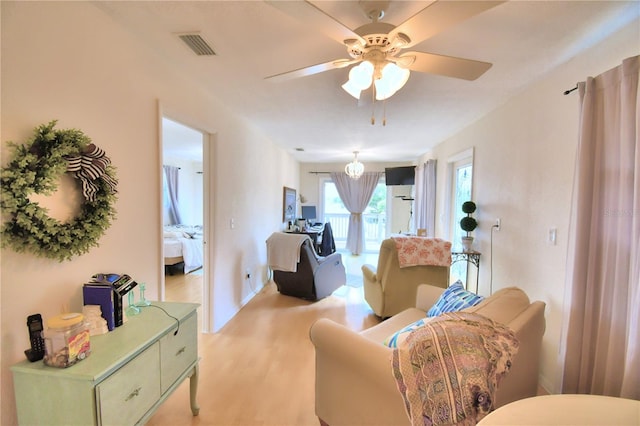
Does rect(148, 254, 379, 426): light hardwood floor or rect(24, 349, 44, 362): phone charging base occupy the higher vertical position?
rect(24, 349, 44, 362): phone charging base

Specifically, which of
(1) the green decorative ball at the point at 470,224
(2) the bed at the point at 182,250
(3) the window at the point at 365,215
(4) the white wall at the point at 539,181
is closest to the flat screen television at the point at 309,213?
(3) the window at the point at 365,215

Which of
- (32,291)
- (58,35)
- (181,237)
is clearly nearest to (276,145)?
(181,237)

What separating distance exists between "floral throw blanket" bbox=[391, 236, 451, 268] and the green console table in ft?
6.64

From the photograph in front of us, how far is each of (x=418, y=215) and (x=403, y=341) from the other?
461 cm

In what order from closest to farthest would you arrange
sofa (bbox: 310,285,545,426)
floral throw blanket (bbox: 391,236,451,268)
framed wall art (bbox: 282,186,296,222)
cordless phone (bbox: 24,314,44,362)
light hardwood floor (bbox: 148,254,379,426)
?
cordless phone (bbox: 24,314,44,362) → sofa (bbox: 310,285,545,426) → light hardwood floor (bbox: 148,254,379,426) → floral throw blanket (bbox: 391,236,451,268) → framed wall art (bbox: 282,186,296,222)

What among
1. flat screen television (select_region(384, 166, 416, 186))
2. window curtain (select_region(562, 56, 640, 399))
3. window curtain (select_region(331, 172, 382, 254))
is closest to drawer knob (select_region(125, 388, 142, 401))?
window curtain (select_region(562, 56, 640, 399))

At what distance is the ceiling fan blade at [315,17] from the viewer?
A: 39.1 inches

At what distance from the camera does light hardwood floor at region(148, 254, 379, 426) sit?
5.79 feet

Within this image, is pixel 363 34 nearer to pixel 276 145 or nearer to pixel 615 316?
pixel 615 316

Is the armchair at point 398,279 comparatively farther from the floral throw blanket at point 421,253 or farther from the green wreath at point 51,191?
the green wreath at point 51,191

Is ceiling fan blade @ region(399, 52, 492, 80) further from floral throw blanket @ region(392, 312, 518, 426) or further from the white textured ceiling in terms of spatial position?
floral throw blanket @ region(392, 312, 518, 426)

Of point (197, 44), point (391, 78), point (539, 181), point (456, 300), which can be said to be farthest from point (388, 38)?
point (539, 181)

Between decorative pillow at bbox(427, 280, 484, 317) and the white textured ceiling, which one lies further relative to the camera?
decorative pillow at bbox(427, 280, 484, 317)

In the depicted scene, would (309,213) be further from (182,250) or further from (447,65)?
(447,65)
